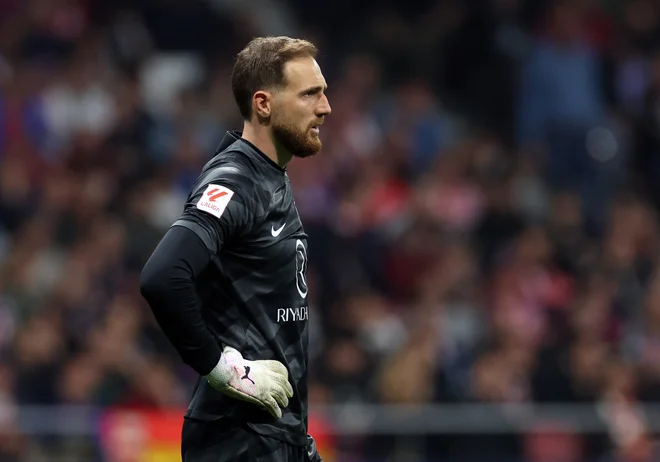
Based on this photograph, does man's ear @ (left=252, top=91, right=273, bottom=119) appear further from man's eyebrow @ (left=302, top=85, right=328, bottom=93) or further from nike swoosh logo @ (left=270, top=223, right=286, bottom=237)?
nike swoosh logo @ (left=270, top=223, right=286, bottom=237)

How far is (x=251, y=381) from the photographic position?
13.6 feet

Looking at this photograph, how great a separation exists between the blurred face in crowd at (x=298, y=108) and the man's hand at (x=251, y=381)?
0.70 metres

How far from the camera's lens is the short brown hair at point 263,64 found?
433cm

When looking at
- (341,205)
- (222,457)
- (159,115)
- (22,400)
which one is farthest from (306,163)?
(222,457)

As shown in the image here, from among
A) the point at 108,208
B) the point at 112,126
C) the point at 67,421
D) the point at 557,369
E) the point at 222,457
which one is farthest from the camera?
the point at 112,126

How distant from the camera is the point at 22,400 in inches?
376

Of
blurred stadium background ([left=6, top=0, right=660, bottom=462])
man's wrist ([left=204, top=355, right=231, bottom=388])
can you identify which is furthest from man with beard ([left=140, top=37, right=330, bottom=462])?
blurred stadium background ([left=6, top=0, right=660, bottom=462])

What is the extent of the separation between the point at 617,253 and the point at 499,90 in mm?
2195

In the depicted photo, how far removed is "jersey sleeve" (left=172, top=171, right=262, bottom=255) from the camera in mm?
4008

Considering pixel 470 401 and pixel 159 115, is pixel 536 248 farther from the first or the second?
Result: pixel 159 115

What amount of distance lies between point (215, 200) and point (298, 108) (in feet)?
1.56

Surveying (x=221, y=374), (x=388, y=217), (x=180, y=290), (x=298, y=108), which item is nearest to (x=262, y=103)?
(x=298, y=108)

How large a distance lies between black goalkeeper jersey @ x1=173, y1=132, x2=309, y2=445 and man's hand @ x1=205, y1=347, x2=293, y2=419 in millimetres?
66

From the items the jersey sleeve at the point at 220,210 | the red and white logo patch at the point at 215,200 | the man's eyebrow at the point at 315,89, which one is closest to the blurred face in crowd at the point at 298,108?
the man's eyebrow at the point at 315,89
